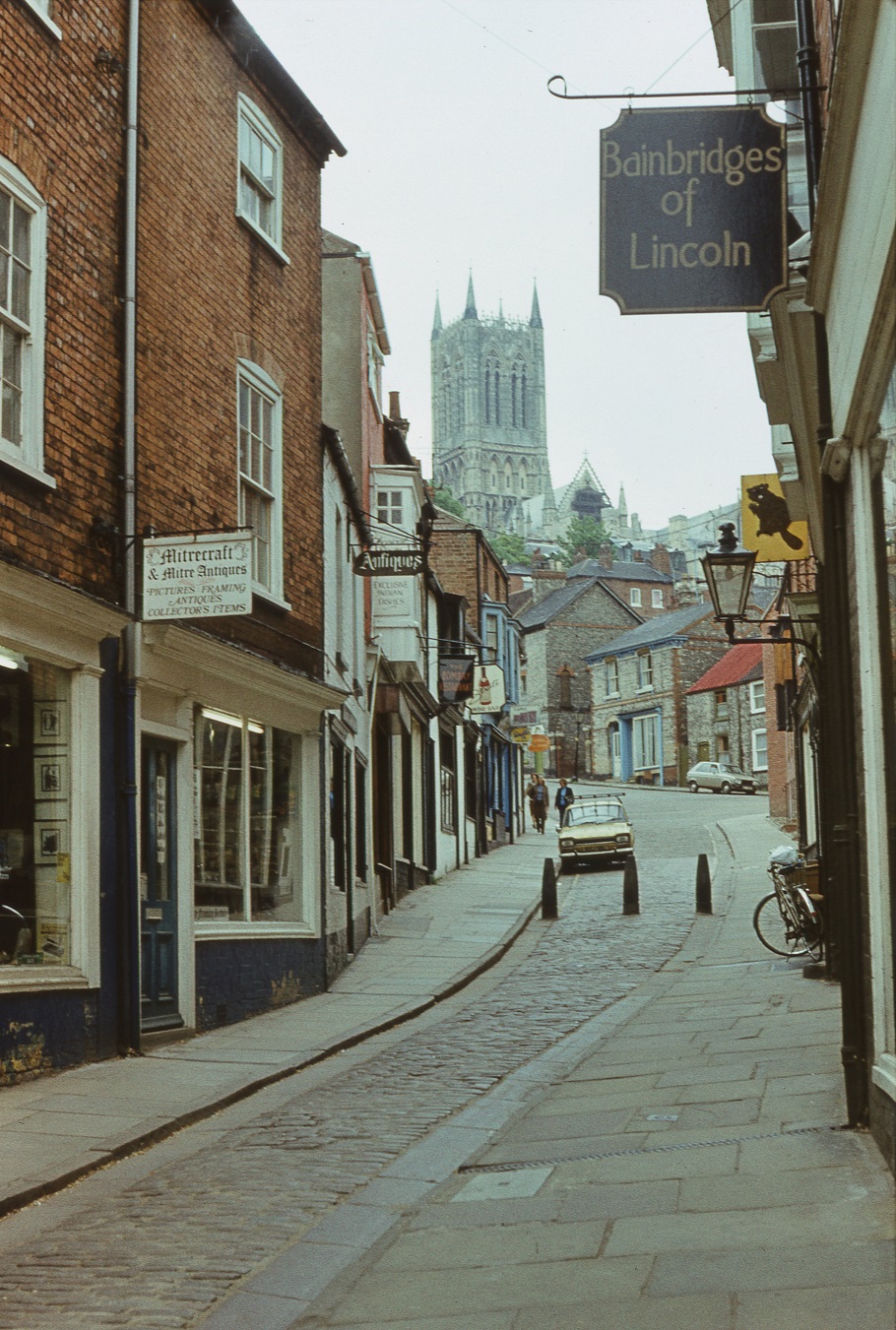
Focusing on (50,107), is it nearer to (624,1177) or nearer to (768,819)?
(624,1177)

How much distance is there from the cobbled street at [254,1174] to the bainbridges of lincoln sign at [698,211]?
15.4 ft

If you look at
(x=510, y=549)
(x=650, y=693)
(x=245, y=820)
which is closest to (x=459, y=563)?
(x=245, y=820)

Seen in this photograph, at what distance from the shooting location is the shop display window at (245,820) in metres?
13.4

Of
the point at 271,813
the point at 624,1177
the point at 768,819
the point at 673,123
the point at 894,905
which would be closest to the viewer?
the point at 894,905

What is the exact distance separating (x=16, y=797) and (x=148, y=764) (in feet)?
6.30

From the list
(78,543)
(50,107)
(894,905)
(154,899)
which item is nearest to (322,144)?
(50,107)

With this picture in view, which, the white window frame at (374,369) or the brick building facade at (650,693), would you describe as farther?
the brick building facade at (650,693)

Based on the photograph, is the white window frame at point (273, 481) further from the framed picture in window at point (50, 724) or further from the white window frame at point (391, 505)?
the white window frame at point (391, 505)

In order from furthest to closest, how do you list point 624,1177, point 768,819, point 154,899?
point 768,819
point 154,899
point 624,1177

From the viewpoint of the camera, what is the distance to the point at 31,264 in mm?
10742

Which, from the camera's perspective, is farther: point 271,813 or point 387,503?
point 387,503

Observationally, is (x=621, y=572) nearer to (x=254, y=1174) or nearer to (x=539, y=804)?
(x=539, y=804)

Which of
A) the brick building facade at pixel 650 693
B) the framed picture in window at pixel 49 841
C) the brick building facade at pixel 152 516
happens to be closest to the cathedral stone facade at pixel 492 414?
the brick building facade at pixel 650 693

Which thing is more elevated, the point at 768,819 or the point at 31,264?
the point at 31,264
